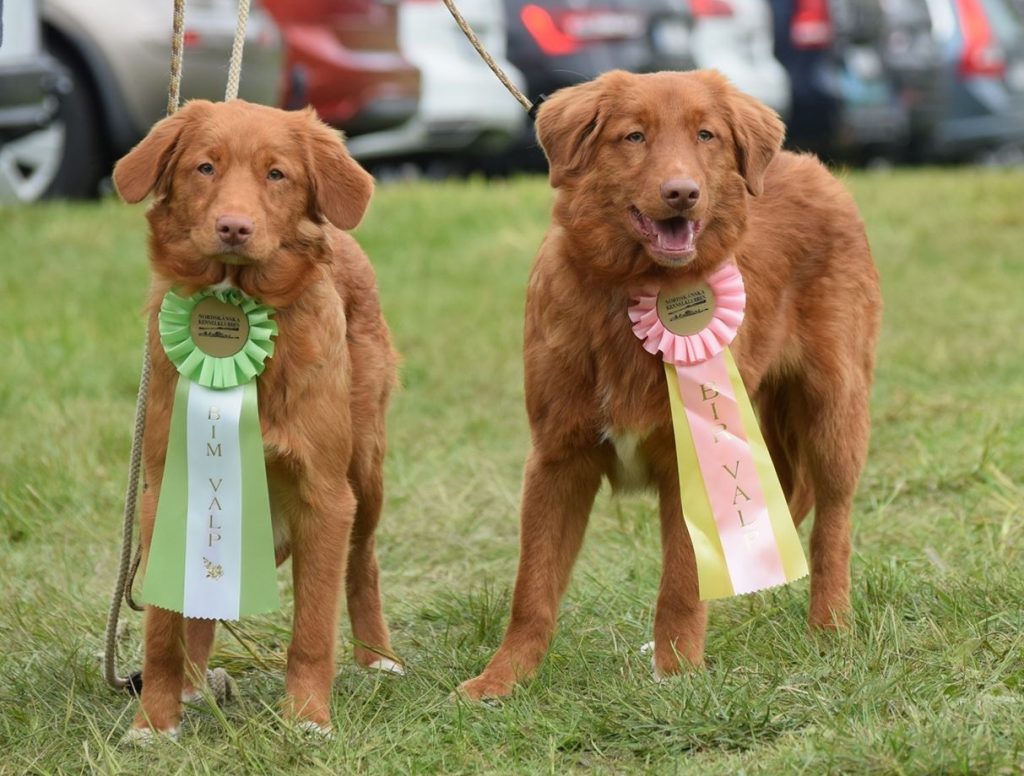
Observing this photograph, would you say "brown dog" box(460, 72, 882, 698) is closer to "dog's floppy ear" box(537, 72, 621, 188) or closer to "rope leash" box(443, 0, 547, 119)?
"dog's floppy ear" box(537, 72, 621, 188)

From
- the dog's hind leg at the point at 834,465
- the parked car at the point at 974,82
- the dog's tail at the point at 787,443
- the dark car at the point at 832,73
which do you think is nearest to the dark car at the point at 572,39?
the dark car at the point at 832,73

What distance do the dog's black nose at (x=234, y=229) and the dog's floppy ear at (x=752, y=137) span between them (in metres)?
1.31

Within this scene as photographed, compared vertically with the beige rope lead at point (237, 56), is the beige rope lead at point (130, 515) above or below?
below

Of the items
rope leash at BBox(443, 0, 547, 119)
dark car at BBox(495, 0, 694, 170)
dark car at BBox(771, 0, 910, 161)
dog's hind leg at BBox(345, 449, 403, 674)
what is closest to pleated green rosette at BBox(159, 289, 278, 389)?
dog's hind leg at BBox(345, 449, 403, 674)

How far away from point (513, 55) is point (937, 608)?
1132 centimetres

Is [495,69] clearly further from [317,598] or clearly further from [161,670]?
[161,670]

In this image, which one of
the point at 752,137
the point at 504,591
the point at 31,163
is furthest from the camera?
the point at 31,163

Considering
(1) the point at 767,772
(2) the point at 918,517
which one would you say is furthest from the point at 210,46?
(1) the point at 767,772

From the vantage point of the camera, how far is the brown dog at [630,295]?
4.12 m

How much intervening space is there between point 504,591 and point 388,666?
616 millimetres

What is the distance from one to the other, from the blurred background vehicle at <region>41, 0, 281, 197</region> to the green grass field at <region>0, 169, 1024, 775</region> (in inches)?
45.2

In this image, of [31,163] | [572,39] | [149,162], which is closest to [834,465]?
[149,162]

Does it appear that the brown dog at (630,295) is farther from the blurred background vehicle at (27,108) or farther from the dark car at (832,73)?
the dark car at (832,73)

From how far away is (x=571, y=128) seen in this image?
13.8 ft
